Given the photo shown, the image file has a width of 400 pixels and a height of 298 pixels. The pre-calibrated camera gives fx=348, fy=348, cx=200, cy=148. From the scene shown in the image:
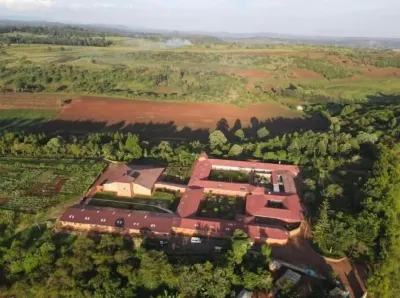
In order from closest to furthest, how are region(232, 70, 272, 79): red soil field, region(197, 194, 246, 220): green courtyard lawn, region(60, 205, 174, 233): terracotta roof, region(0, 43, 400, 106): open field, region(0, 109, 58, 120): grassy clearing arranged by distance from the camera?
region(60, 205, 174, 233): terracotta roof, region(197, 194, 246, 220): green courtyard lawn, region(0, 109, 58, 120): grassy clearing, region(0, 43, 400, 106): open field, region(232, 70, 272, 79): red soil field

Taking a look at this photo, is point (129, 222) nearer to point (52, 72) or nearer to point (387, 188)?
point (387, 188)

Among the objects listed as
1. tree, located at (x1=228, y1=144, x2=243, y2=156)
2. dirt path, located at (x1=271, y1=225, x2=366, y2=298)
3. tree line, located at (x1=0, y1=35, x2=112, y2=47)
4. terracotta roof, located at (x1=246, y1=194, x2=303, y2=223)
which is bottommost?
dirt path, located at (x1=271, y1=225, x2=366, y2=298)

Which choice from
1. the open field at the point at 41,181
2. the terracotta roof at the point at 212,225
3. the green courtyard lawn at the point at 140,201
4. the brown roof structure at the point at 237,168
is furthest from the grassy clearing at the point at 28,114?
the terracotta roof at the point at 212,225

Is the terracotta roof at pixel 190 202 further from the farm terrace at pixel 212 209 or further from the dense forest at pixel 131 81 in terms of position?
the dense forest at pixel 131 81

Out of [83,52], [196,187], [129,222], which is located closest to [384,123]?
[196,187]

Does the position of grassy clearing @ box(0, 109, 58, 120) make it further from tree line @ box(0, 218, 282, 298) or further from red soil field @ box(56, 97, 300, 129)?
tree line @ box(0, 218, 282, 298)

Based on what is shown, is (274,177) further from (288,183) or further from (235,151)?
(235,151)

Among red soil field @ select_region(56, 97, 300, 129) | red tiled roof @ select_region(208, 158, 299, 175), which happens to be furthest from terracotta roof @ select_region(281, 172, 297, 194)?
red soil field @ select_region(56, 97, 300, 129)
